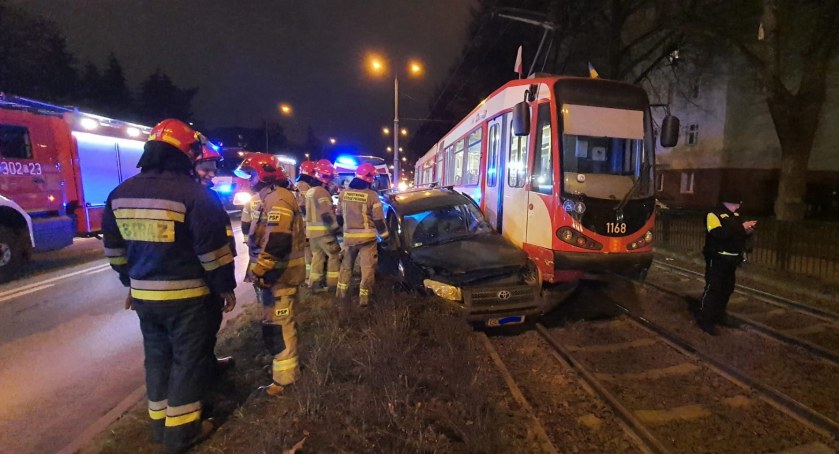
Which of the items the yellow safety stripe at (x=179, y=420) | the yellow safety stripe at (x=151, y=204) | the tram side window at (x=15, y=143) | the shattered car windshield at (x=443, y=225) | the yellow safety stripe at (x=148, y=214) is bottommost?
the yellow safety stripe at (x=179, y=420)

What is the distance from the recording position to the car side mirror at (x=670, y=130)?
628 cm

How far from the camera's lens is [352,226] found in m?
6.00

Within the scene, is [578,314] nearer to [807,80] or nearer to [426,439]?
[426,439]

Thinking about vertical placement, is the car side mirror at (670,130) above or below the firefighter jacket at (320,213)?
above

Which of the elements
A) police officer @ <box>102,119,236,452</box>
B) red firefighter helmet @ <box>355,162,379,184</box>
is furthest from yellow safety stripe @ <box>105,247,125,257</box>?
red firefighter helmet @ <box>355,162,379,184</box>

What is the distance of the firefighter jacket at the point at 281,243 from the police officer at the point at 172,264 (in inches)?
25.1

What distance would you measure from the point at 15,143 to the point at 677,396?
38.4ft

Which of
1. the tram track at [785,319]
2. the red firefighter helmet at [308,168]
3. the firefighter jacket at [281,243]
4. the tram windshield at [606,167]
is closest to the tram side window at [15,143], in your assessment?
the red firefighter helmet at [308,168]

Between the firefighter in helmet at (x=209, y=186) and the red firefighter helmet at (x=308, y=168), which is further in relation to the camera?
the red firefighter helmet at (x=308, y=168)

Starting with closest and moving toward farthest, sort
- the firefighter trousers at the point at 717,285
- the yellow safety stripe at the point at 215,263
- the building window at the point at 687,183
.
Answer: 1. the yellow safety stripe at the point at 215,263
2. the firefighter trousers at the point at 717,285
3. the building window at the point at 687,183

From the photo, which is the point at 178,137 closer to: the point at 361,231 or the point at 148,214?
the point at 148,214

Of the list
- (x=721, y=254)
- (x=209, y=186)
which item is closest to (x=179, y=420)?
(x=209, y=186)

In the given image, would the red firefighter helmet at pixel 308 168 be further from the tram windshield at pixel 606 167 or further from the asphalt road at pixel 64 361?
the tram windshield at pixel 606 167

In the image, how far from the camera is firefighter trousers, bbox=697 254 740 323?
5540 millimetres
